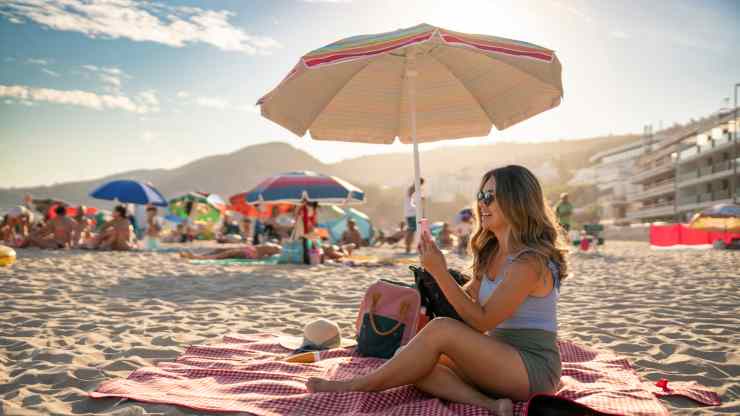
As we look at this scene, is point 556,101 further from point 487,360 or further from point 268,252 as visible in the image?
point 268,252

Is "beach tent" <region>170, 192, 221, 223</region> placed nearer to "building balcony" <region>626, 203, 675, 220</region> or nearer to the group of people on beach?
the group of people on beach

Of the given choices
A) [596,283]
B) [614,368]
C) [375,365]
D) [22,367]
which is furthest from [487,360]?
[596,283]

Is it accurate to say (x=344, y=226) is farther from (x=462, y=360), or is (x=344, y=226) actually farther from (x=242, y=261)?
(x=462, y=360)

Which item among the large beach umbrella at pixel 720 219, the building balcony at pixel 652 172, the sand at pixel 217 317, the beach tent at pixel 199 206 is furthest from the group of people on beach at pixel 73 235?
the building balcony at pixel 652 172

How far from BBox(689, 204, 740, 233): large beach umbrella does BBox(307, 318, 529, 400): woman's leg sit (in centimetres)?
1671

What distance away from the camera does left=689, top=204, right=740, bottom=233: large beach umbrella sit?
1559 centimetres

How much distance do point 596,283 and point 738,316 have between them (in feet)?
8.48

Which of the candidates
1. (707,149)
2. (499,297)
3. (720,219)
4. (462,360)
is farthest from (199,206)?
(707,149)

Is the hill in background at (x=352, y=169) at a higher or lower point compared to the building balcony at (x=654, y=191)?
higher

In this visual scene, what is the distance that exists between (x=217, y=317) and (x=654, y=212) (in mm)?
51931

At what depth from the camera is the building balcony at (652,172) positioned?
47.2 m

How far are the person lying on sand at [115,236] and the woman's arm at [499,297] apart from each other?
38.2 feet

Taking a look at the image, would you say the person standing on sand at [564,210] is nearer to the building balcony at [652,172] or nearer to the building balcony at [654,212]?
the building balcony at [654,212]

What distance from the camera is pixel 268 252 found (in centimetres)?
1090
